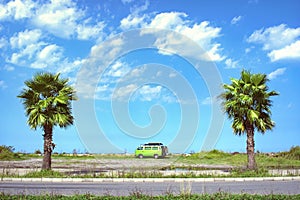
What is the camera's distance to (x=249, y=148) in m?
27.4

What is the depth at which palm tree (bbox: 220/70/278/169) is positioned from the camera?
27250 millimetres

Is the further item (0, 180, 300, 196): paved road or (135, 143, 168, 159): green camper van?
(135, 143, 168, 159): green camper van

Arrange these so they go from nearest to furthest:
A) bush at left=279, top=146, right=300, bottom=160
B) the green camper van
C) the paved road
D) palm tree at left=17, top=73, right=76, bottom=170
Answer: the paved road
palm tree at left=17, top=73, right=76, bottom=170
bush at left=279, top=146, right=300, bottom=160
the green camper van

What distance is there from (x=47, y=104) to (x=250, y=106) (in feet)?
45.8

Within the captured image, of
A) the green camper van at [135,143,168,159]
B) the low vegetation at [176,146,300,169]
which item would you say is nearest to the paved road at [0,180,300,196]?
the low vegetation at [176,146,300,169]

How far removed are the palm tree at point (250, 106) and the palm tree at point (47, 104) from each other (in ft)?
37.3

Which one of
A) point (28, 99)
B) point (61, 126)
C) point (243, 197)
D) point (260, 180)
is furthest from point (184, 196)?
point (28, 99)

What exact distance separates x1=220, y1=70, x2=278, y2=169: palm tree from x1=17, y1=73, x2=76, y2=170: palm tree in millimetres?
11369

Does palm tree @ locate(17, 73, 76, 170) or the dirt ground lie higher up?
palm tree @ locate(17, 73, 76, 170)

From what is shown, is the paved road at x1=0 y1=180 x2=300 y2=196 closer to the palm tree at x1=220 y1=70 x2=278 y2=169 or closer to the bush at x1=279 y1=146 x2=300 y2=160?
the palm tree at x1=220 y1=70 x2=278 y2=169

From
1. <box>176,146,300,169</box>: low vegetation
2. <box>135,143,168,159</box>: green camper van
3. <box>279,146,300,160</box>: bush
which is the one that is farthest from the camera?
<box>135,143,168,159</box>: green camper van

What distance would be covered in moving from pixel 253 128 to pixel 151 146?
30679 mm

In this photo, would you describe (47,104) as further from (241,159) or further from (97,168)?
(241,159)

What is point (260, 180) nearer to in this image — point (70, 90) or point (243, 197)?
point (243, 197)
